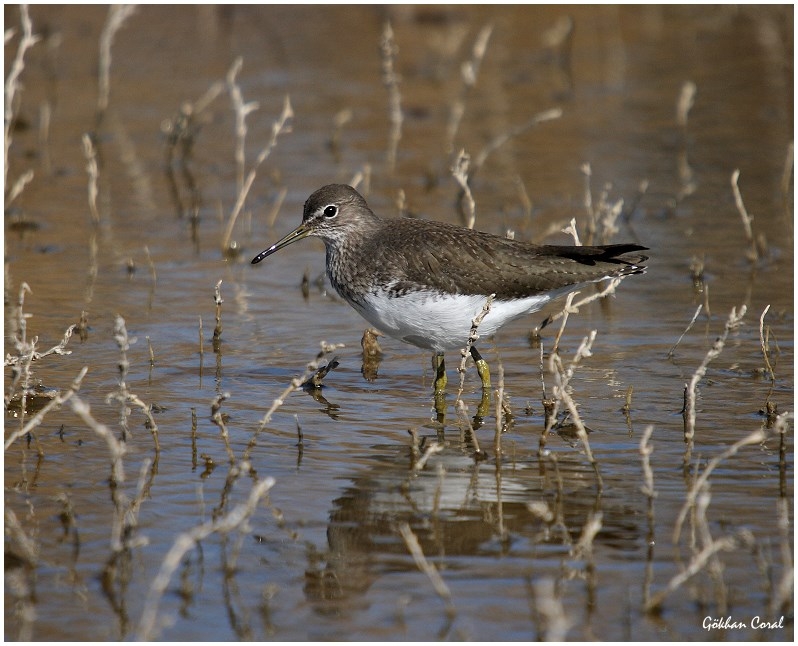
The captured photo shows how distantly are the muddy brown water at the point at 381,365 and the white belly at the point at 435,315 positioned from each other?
1.60 ft

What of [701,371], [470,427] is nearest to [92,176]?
[470,427]

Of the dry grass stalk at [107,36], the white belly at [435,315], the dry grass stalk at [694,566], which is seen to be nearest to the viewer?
the dry grass stalk at [694,566]

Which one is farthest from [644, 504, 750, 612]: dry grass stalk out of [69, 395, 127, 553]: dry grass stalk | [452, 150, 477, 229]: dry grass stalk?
[452, 150, 477, 229]: dry grass stalk

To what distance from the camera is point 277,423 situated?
7.74 m

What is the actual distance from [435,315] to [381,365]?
1.27 metres

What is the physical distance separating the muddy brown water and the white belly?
0.49m

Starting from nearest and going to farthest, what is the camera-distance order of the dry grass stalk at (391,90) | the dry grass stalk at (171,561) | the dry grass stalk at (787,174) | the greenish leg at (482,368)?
the dry grass stalk at (171,561) < the greenish leg at (482,368) < the dry grass stalk at (787,174) < the dry grass stalk at (391,90)

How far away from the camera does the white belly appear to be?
7.89 m

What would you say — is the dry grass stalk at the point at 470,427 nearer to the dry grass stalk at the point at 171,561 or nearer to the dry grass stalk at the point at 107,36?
the dry grass stalk at the point at 171,561

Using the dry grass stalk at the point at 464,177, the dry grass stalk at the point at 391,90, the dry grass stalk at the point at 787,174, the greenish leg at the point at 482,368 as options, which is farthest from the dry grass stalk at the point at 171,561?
the dry grass stalk at the point at 787,174

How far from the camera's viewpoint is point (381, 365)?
9.07m

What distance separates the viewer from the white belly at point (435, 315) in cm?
789

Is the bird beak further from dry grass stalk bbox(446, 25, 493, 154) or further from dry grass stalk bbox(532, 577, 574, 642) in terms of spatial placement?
dry grass stalk bbox(446, 25, 493, 154)

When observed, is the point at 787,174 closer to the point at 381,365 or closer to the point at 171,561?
the point at 381,365
